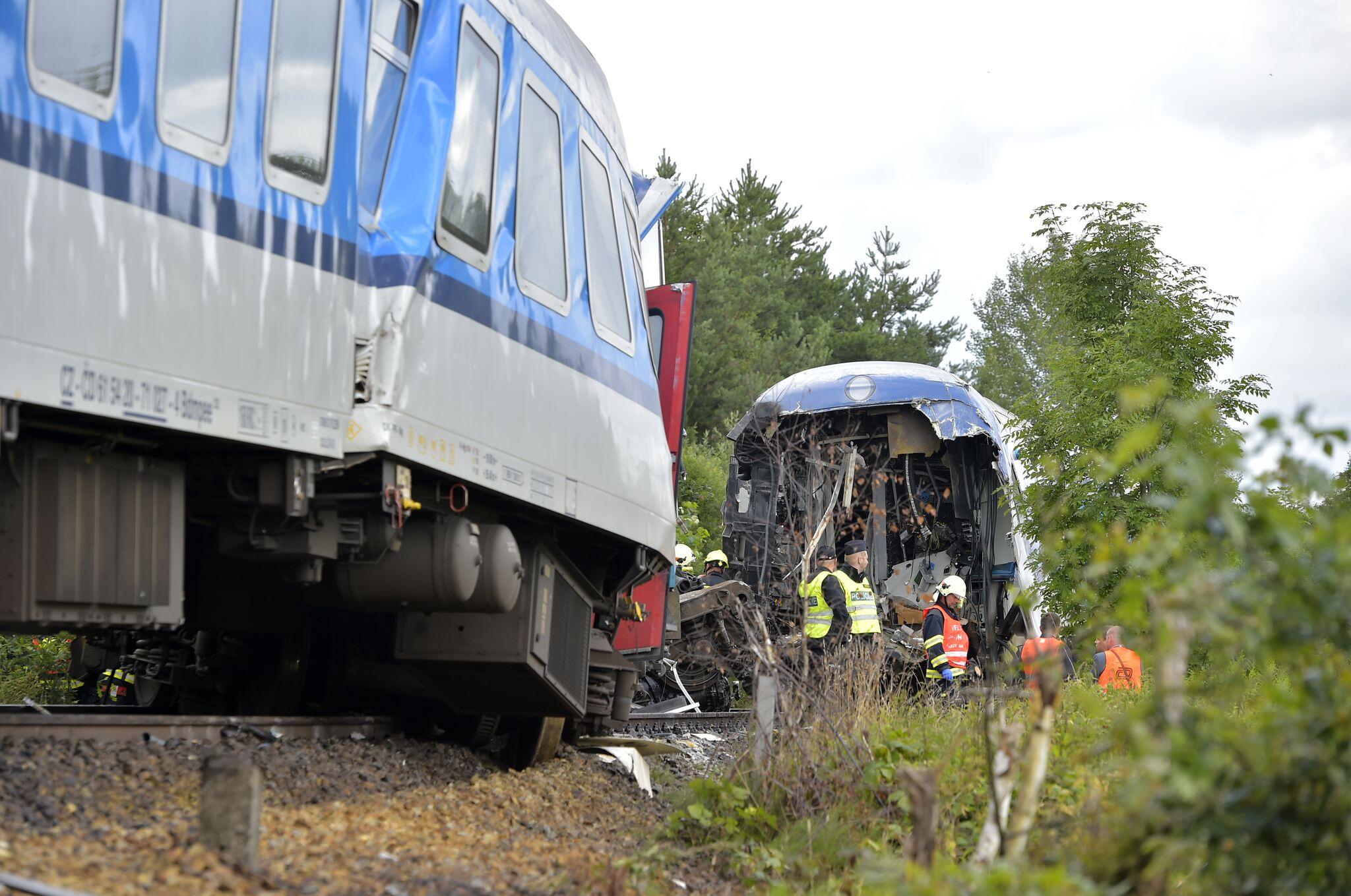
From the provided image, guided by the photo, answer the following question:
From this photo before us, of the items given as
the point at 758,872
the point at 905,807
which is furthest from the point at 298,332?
the point at 905,807

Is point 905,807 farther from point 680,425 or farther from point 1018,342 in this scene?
point 1018,342

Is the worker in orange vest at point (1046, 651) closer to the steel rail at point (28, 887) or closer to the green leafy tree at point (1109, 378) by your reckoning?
the green leafy tree at point (1109, 378)

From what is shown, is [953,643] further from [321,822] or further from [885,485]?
[321,822]

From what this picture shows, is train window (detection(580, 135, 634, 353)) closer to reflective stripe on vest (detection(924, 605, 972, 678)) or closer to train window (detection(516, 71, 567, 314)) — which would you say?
train window (detection(516, 71, 567, 314))

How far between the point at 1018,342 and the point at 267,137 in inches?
1736

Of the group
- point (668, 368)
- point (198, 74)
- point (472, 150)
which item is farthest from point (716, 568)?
point (198, 74)

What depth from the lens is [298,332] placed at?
469cm

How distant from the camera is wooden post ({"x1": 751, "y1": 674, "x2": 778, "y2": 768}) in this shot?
645cm

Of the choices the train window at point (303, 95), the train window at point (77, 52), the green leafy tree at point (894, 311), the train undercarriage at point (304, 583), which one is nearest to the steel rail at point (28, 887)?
the train undercarriage at point (304, 583)

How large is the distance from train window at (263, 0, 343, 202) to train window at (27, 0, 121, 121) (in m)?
0.66

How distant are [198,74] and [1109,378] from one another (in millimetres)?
9443

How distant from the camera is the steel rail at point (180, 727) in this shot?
5137 millimetres

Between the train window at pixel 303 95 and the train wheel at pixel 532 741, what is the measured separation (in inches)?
134

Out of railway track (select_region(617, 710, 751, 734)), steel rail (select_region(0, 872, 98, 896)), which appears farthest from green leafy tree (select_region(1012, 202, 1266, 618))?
steel rail (select_region(0, 872, 98, 896))
